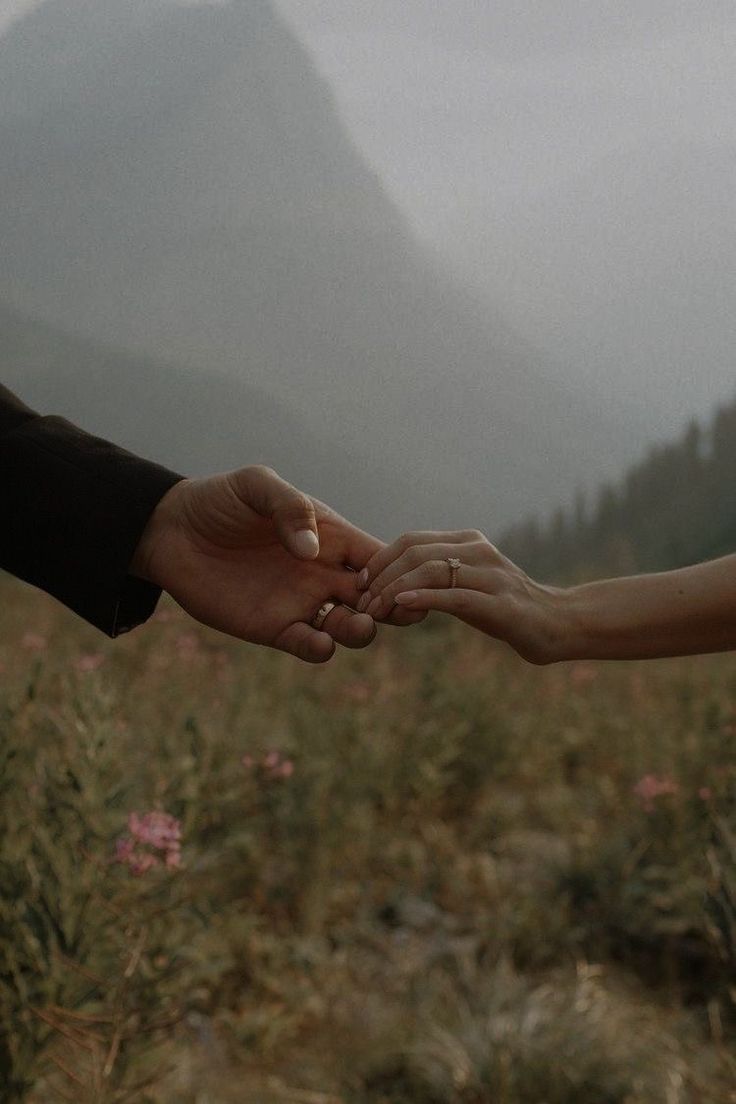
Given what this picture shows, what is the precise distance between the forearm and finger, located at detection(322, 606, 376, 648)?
324 millimetres

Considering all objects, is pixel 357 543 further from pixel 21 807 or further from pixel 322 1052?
pixel 322 1052

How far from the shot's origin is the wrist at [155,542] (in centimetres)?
177

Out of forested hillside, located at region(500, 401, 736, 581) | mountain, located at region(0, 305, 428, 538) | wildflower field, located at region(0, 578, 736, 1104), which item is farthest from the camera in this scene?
mountain, located at region(0, 305, 428, 538)

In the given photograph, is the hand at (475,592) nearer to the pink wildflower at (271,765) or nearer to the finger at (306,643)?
the finger at (306,643)

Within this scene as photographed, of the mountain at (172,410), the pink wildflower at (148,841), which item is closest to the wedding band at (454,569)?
the pink wildflower at (148,841)

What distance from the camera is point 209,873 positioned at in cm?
297

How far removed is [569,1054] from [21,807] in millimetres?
1326

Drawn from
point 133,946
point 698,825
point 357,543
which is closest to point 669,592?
point 357,543

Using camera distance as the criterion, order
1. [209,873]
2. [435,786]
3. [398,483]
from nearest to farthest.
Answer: [209,873]
[435,786]
[398,483]

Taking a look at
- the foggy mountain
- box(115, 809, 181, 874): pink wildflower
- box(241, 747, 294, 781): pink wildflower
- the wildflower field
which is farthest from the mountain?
box(115, 809, 181, 874): pink wildflower

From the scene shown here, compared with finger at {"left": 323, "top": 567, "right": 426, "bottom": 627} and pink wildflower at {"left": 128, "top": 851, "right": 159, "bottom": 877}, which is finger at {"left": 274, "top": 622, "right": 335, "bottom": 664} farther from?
pink wildflower at {"left": 128, "top": 851, "right": 159, "bottom": 877}

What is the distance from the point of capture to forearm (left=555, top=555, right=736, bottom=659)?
1.55 meters

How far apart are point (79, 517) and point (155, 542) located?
0.15 m

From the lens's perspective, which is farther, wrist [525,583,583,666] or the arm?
the arm
